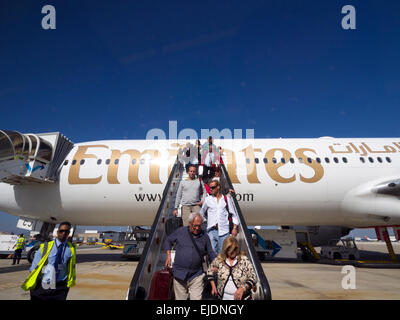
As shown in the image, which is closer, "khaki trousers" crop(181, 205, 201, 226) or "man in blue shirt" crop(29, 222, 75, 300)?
"man in blue shirt" crop(29, 222, 75, 300)

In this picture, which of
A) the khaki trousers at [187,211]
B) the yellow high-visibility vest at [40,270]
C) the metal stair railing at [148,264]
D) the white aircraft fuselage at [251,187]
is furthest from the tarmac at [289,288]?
the white aircraft fuselage at [251,187]

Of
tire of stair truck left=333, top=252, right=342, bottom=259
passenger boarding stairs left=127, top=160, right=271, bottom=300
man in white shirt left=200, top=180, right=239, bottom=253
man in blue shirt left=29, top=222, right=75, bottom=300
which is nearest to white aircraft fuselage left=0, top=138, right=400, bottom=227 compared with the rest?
tire of stair truck left=333, top=252, right=342, bottom=259

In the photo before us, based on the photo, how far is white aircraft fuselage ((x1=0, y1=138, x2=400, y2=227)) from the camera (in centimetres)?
1137

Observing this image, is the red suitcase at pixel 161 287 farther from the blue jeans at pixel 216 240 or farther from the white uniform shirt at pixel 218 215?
the white uniform shirt at pixel 218 215

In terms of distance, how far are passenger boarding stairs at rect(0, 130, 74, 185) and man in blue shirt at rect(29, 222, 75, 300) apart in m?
8.31

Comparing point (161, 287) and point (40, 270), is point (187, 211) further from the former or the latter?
point (40, 270)

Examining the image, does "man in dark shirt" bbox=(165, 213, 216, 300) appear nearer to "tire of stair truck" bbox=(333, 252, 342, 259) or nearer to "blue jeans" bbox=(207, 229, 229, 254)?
"blue jeans" bbox=(207, 229, 229, 254)

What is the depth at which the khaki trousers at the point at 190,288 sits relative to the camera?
359 cm

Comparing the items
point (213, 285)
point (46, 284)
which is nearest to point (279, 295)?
point (213, 285)

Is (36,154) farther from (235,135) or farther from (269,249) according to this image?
(269,249)

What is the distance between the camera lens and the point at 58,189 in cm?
1155

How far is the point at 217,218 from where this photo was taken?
4988mm

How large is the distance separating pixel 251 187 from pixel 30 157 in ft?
32.1

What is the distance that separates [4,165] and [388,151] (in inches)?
685
